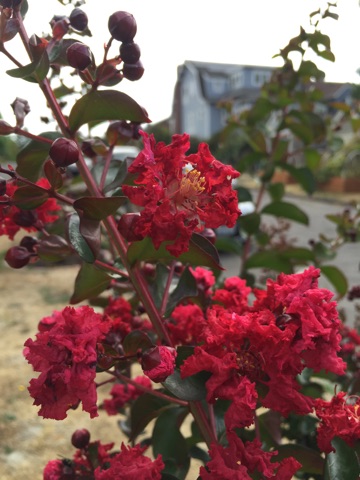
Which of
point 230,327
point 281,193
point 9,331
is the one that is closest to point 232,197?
point 230,327

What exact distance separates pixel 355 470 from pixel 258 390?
0.14m

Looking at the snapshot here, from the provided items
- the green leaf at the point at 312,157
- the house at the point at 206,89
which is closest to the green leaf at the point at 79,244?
the green leaf at the point at 312,157

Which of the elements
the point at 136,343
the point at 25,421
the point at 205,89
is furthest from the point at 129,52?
the point at 205,89

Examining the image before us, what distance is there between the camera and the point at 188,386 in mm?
597

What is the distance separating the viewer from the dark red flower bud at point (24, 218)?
0.71 meters

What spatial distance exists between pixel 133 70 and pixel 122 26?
0.05m

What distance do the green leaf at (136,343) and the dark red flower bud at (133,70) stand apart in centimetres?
31

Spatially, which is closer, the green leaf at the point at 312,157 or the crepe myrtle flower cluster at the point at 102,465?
the crepe myrtle flower cluster at the point at 102,465

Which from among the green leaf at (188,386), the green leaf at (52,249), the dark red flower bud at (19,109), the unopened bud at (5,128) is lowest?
the green leaf at (188,386)

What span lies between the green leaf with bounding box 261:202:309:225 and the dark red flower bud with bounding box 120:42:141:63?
829 millimetres

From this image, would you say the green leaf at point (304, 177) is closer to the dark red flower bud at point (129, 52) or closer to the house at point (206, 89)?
the dark red flower bud at point (129, 52)

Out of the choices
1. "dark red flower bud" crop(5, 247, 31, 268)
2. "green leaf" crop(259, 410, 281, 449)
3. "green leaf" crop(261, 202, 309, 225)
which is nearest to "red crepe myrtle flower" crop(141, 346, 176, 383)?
"dark red flower bud" crop(5, 247, 31, 268)

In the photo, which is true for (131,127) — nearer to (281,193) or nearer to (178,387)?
(178,387)

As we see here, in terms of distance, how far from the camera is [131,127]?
2.45 feet
